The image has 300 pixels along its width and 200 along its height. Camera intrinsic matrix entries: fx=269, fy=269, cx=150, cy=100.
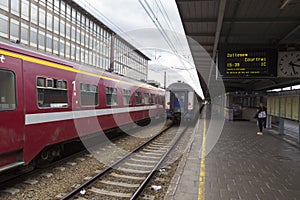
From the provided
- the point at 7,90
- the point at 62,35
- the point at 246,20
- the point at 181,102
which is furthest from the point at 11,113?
the point at 62,35

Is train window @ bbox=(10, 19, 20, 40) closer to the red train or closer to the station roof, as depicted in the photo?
the red train

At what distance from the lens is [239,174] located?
20.1 feet

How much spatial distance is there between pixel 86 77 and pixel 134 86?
530 cm

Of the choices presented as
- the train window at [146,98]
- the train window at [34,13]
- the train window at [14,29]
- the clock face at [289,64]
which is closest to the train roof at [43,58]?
the train window at [146,98]

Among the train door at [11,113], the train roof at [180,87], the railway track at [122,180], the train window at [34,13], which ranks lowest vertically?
the railway track at [122,180]

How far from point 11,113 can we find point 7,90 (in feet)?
1.45

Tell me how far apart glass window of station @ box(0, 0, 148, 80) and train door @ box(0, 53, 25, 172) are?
67.6 ft

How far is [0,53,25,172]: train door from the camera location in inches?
193

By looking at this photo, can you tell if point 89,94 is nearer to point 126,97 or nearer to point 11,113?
point 11,113

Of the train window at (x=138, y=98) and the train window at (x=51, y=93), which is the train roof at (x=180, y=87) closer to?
the train window at (x=138, y=98)

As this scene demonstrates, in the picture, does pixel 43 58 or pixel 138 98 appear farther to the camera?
pixel 138 98

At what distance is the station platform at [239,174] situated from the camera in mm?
4895

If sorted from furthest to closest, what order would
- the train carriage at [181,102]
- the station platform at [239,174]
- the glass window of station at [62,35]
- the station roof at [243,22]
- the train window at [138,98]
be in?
1. the glass window of station at [62,35]
2. the train carriage at [181,102]
3. the train window at [138,98]
4. the station roof at [243,22]
5. the station platform at [239,174]

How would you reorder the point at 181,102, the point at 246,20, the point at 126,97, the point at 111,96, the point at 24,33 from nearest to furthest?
the point at 246,20 < the point at 111,96 < the point at 126,97 < the point at 181,102 < the point at 24,33
